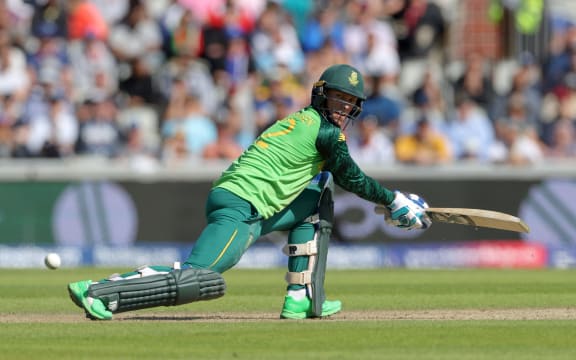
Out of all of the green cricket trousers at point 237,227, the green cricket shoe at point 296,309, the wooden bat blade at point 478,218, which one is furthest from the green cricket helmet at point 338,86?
the green cricket shoe at point 296,309

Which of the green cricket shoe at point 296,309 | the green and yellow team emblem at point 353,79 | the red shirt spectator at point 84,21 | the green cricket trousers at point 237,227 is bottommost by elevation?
the green cricket shoe at point 296,309

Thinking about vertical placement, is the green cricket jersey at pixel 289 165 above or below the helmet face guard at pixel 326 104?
below

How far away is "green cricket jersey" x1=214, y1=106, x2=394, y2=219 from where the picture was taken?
7898mm

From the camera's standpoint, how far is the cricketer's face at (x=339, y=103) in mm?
8078

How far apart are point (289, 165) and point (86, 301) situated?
57.7 inches

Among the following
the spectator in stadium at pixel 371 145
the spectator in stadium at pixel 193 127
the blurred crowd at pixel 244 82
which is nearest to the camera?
the spectator in stadium at pixel 371 145

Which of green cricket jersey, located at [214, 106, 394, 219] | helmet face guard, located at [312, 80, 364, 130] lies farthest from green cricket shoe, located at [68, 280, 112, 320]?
helmet face guard, located at [312, 80, 364, 130]

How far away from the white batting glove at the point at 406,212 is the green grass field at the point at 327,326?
60cm

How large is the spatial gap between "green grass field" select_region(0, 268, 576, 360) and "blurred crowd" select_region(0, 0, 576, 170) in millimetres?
4431

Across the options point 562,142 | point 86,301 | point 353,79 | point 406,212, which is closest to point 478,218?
point 406,212

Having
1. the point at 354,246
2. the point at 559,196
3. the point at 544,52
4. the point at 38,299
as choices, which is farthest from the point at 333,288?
the point at 544,52

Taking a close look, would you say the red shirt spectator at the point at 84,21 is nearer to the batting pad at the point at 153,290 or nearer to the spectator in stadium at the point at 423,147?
the spectator in stadium at the point at 423,147

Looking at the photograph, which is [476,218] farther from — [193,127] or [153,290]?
[193,127]

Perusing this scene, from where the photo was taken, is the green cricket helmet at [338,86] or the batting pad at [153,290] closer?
the batting pad at [153,290]
